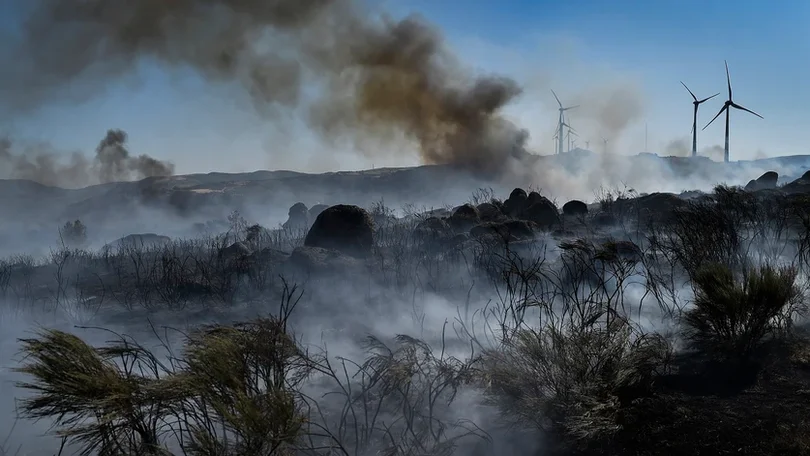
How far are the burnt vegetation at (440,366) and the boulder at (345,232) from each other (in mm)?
1276

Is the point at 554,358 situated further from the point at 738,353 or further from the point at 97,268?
the point at 97,268

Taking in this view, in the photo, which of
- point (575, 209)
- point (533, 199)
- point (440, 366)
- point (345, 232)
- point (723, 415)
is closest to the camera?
point (723, 415)

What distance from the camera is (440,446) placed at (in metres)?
4.62

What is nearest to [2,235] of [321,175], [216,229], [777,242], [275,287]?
[216,229]

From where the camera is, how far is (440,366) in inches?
203

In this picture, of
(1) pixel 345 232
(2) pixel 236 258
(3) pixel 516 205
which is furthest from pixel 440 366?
(3) pixel 516 205

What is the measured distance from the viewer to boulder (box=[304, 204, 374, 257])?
45.0ft

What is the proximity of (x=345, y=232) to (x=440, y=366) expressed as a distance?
9.00 m

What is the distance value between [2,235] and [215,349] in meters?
50.7

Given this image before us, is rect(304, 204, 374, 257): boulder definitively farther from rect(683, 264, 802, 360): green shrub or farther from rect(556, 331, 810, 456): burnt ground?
rect(556, 331, 810, 456): burnt ground

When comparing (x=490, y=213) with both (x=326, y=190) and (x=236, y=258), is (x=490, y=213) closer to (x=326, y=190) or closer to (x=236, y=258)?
(x=236, y=258)

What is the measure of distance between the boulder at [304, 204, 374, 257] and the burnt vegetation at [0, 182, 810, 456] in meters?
1.28

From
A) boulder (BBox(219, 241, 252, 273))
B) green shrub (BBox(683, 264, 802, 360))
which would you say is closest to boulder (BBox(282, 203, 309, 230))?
boulder (BBox(219, 241, 252, 273))

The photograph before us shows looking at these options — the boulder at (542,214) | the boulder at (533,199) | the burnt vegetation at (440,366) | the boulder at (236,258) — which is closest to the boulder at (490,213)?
the boulder at (542,214)
